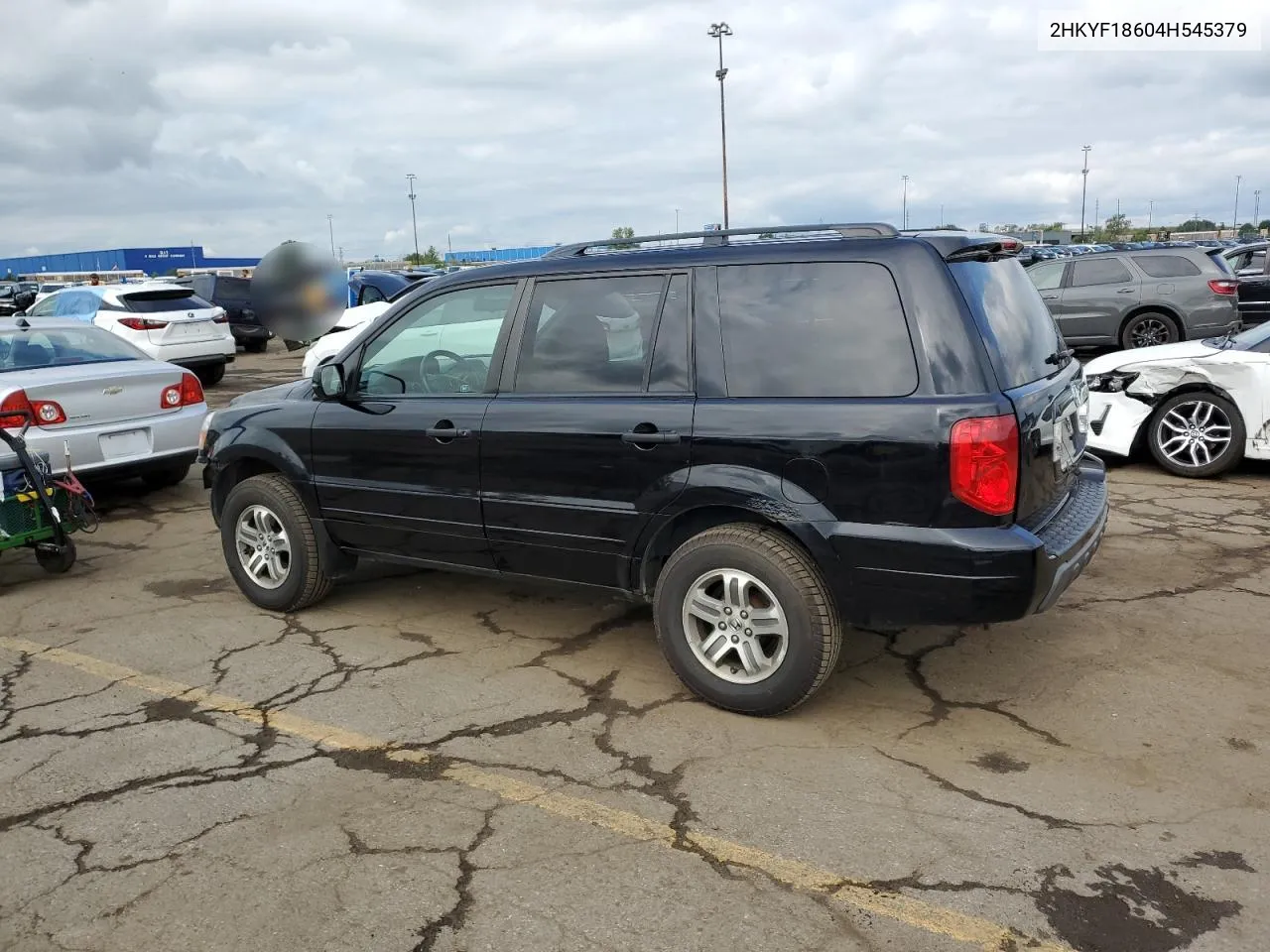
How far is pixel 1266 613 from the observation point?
5.00 meters

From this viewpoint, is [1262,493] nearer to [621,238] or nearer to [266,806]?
[621,238]

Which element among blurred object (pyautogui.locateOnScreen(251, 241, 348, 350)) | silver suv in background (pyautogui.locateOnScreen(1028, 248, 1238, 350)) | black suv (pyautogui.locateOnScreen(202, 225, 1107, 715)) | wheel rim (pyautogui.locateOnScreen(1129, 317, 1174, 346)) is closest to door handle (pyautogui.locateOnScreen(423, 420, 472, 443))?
black suv (pyautogui.locateOnScreen(202, 225, 1107, 715))

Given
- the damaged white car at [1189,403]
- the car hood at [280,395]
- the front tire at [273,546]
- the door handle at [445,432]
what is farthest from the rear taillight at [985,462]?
the damaged white car at [1189,403]

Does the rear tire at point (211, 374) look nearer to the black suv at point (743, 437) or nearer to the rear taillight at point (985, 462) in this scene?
the black suv at point (743, 437)

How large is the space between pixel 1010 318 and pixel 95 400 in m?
6.18

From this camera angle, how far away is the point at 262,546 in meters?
5.43

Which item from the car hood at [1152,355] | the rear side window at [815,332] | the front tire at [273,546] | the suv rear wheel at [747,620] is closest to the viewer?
the rear side window at [815,332]

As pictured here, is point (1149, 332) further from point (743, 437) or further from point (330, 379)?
point (330, 379)

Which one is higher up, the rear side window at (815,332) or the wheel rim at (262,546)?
the rear side window at (815,332)

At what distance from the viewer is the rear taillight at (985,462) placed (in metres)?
3.45

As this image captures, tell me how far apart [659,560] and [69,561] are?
412cm

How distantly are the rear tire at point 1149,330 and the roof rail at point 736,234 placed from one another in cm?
1191

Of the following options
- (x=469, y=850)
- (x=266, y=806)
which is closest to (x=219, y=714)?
(x=266, y=806)

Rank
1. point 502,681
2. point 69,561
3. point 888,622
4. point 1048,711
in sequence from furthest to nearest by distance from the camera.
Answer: point 69,561 → point 502,681 → point 1048,711 → point 888,622
